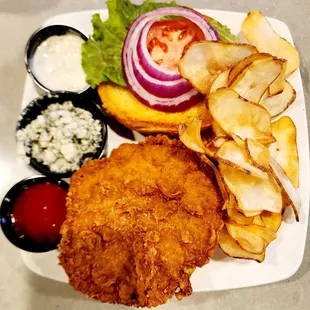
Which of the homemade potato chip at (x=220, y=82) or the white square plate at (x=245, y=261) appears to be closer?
the homemade potato chip at (x=220, y=82)

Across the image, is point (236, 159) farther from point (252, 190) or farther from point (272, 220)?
point (272, 220)

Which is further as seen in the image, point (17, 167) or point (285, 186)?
point (17, 167)

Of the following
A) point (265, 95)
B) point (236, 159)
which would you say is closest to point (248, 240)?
point (236, 159)

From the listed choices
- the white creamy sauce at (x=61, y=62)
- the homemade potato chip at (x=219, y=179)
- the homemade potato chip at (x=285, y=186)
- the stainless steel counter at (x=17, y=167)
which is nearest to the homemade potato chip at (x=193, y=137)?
the homemade potato chip at (x=219, y=179)

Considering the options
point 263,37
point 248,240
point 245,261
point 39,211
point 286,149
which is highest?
point 263,37

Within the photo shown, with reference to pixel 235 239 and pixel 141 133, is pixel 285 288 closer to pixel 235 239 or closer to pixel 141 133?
pixel 235 239

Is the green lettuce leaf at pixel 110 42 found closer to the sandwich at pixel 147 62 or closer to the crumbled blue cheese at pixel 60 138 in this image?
the sandwich at pixel 147 62
